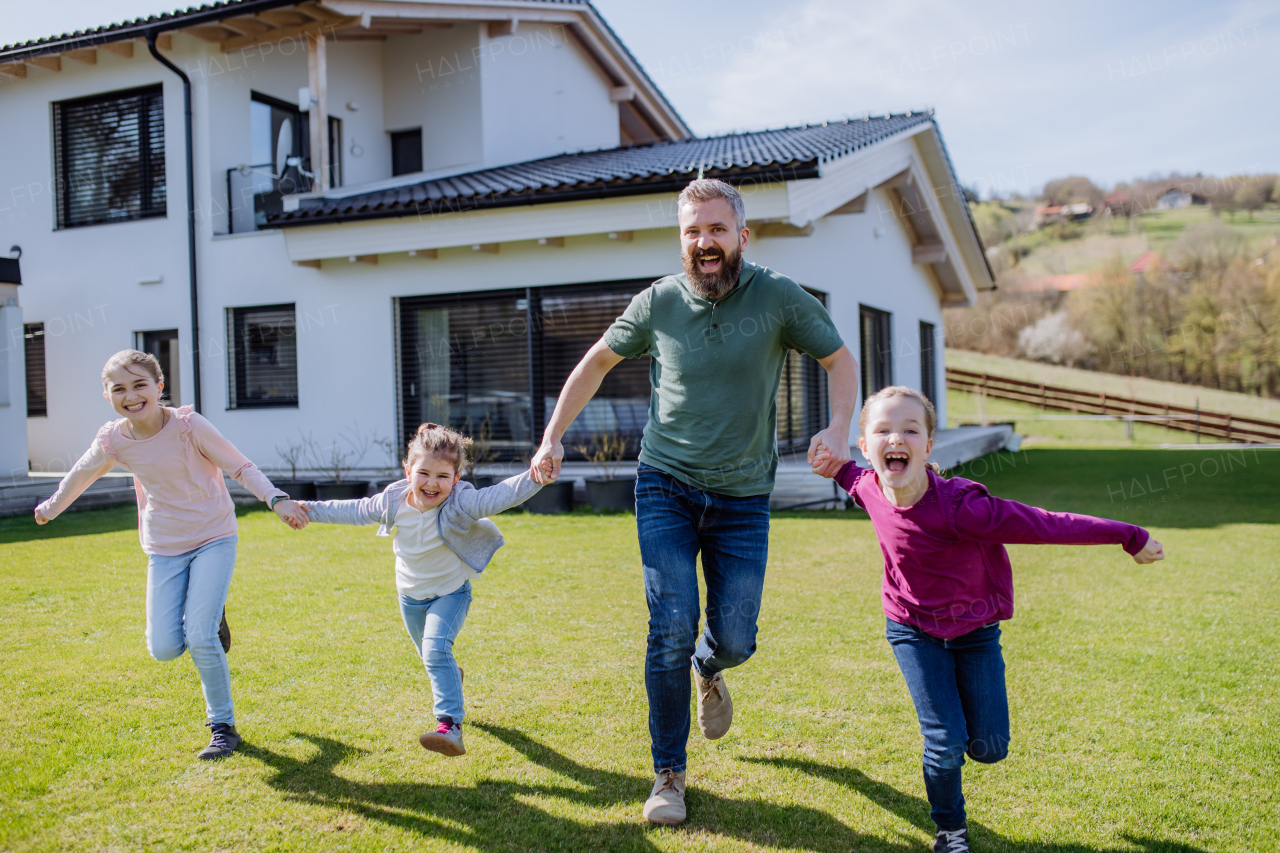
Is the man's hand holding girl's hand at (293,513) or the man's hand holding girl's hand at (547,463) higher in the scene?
the man's hand holding girl's hand at (547,463)

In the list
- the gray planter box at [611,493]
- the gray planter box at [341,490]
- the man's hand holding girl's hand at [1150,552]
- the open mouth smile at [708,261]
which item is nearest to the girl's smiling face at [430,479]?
the open mouth smile at [708,261]

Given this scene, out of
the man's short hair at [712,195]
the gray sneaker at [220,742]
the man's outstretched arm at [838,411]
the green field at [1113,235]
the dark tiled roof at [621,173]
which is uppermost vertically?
the green field at [1113,235]

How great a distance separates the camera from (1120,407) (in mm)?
30047

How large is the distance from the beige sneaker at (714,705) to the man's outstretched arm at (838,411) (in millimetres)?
975

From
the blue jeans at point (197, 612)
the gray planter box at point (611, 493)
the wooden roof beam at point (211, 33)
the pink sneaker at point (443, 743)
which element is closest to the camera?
the pink sneaker at point (443, 743)

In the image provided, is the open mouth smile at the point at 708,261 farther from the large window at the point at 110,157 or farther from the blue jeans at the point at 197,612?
the large window at the point at 110,157

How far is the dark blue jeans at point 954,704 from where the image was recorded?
2.67 metres

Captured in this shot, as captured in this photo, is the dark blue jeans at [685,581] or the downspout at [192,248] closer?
the dark blue jeans at [685,581]

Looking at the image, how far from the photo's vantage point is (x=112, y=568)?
23.8 ft

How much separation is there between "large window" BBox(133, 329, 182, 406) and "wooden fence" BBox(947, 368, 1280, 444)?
23509 mm

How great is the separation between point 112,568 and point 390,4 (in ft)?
30.1

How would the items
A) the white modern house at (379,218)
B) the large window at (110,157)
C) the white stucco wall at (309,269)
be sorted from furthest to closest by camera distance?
1. the large window at (110,157)
2. the white stucco wall at (309,269)
3. the white modern house at (379,218)

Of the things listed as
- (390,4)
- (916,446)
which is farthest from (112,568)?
(390,4)

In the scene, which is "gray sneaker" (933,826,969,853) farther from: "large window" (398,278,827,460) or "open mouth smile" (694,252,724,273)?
"large window" (398,278,827,460)
